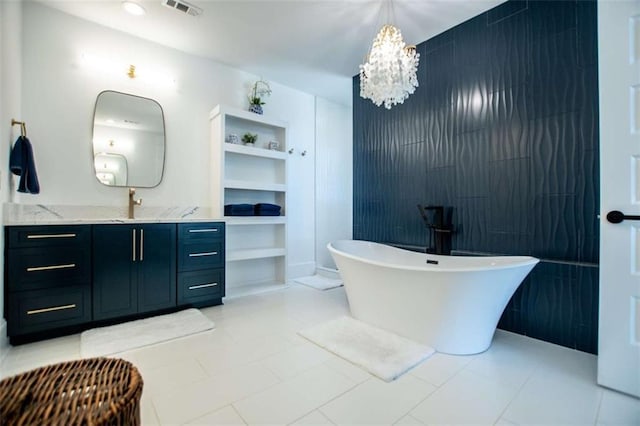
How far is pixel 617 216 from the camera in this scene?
1.69 m

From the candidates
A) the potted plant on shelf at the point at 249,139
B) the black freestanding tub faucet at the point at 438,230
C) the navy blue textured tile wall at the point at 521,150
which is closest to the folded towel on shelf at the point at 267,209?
the potted plant on shelf at the point at 249,139

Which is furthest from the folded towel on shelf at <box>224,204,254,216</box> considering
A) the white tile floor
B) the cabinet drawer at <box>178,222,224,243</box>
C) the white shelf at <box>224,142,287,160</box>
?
the white tile floor

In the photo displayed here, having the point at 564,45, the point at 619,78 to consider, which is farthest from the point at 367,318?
the point at 564,45

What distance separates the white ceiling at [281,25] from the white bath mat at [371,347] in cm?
281

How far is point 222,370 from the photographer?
188cm

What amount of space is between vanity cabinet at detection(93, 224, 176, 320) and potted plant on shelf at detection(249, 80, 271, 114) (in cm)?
181

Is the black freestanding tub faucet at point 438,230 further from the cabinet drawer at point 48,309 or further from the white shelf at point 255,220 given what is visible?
the cabinet drawer at point 48,309

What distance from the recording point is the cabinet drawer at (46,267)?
214cm

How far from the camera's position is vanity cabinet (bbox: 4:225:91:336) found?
2.13 m

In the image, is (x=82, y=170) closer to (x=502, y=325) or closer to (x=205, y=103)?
(x=205, y=103)

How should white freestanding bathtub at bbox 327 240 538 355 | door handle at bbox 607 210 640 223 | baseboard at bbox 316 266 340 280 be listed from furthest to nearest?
baseboard at bbox 316 266 340 280, white freestanding bathtub at bbox 327 240 538 355, door handle at bbox 607 210 640 223

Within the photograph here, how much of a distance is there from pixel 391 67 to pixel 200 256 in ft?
8.12

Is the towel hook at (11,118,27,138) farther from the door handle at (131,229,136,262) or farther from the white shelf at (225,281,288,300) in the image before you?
the white shelf at (225,281,288,300)

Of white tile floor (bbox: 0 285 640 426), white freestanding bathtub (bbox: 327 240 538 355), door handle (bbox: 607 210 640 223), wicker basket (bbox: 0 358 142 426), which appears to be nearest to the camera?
wicker basket (bbox: 0 358 142 426)
